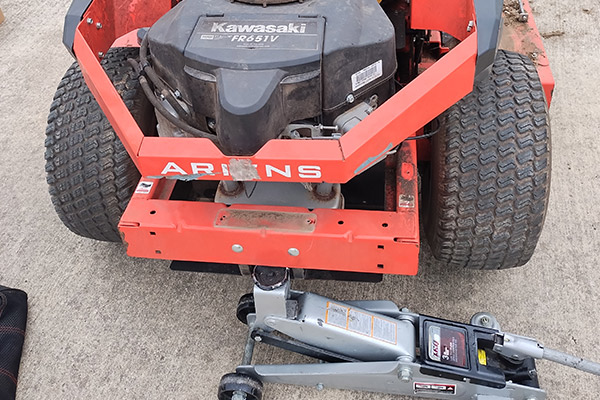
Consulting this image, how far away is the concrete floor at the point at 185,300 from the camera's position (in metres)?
1.99

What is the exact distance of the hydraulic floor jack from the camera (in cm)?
168

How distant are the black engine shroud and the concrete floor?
88 centimetres

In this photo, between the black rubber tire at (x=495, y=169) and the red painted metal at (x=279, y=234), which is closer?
the red painted metal at (x=279, y=234)

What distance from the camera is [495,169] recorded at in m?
1.73

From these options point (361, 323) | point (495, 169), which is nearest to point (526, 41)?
point (495, 169)

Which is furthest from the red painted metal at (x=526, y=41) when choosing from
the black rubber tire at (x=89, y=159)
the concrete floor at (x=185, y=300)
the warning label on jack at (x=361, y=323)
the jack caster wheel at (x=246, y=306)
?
the black rubber tire at (x=89, y=159)

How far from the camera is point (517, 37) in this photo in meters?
2.55

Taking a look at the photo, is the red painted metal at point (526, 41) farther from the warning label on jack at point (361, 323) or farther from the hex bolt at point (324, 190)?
the warning label on jack at point (361, 323)

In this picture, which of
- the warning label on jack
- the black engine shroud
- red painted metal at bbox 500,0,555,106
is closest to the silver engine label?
the black engine shroud

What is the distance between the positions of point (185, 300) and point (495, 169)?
1.28m

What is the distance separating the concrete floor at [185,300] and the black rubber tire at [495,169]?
1.15ft

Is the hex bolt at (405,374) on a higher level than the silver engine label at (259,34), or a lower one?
lower

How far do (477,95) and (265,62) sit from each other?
2.56ft

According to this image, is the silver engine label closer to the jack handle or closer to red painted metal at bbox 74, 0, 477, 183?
red painted metal at bbox 74, 0, 477, 183
